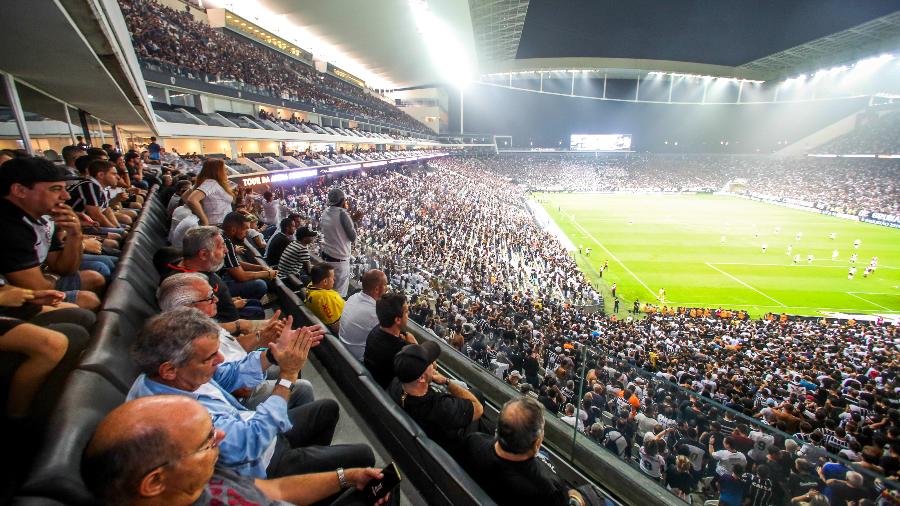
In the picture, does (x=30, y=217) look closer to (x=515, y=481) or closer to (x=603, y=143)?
(x=515, y=481)

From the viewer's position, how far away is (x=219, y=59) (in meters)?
26.1

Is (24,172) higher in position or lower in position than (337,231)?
higher

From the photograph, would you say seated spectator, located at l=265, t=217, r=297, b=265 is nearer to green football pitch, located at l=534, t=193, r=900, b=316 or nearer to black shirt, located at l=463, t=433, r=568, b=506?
black shirt, located at l=463, t=433, r=568, b=506

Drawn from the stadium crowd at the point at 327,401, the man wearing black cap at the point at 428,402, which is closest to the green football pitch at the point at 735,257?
the stadium crowd at the point at 327,401

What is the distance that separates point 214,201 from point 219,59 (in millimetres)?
26424

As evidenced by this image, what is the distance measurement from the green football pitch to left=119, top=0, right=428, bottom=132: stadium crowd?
23.8 m

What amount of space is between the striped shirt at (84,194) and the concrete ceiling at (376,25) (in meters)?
26.4

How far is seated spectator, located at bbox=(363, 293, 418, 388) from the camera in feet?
10.3

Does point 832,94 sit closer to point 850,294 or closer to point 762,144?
point 762,144

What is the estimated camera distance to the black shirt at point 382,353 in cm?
317

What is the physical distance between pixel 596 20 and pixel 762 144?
5406 centimetres

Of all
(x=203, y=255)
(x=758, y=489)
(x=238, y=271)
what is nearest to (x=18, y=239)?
(x=203, y=255)

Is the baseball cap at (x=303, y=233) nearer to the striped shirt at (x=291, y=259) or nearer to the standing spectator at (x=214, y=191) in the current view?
the striped shirt at (x=291, y=259)

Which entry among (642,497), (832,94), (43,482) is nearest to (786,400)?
(642,497)
